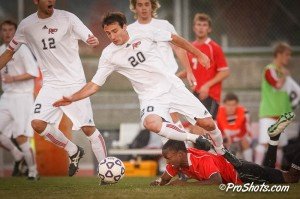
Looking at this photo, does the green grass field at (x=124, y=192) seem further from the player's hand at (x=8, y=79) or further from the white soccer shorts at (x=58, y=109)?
the player's hand at (x=8, y=79)

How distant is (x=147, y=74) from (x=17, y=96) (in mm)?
4294

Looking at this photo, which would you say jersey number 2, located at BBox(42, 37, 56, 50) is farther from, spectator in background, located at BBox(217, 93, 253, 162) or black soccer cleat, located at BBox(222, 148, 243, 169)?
spectator in background, located at BBox(217, 93, 253, 162)

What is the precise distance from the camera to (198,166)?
10.8 metres

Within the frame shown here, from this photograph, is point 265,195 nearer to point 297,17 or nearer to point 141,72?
point 141,72

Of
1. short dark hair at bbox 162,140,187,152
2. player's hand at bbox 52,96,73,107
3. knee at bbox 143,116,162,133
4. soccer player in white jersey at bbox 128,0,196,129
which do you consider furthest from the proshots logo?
soccer player in white jersey at bbox 128,0,196,129

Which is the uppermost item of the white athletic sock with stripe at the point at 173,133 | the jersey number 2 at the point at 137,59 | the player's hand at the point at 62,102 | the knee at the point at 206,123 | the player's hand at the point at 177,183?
the jersey number 2 at the point at 137,59

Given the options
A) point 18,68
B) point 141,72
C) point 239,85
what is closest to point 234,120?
point 239,85

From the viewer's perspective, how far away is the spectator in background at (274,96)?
52.0ft

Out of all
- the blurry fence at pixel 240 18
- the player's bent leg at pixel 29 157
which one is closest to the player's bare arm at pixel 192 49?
the player's bent leg at pixel 29 157

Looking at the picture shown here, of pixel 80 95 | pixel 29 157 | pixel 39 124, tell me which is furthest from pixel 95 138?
pixel 29 157

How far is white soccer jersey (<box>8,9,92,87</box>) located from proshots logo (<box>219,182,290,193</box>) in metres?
2.89

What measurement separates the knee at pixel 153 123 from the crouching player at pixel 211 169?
306 millimetres

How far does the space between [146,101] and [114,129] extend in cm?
612

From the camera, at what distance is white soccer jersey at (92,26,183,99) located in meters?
11.6
